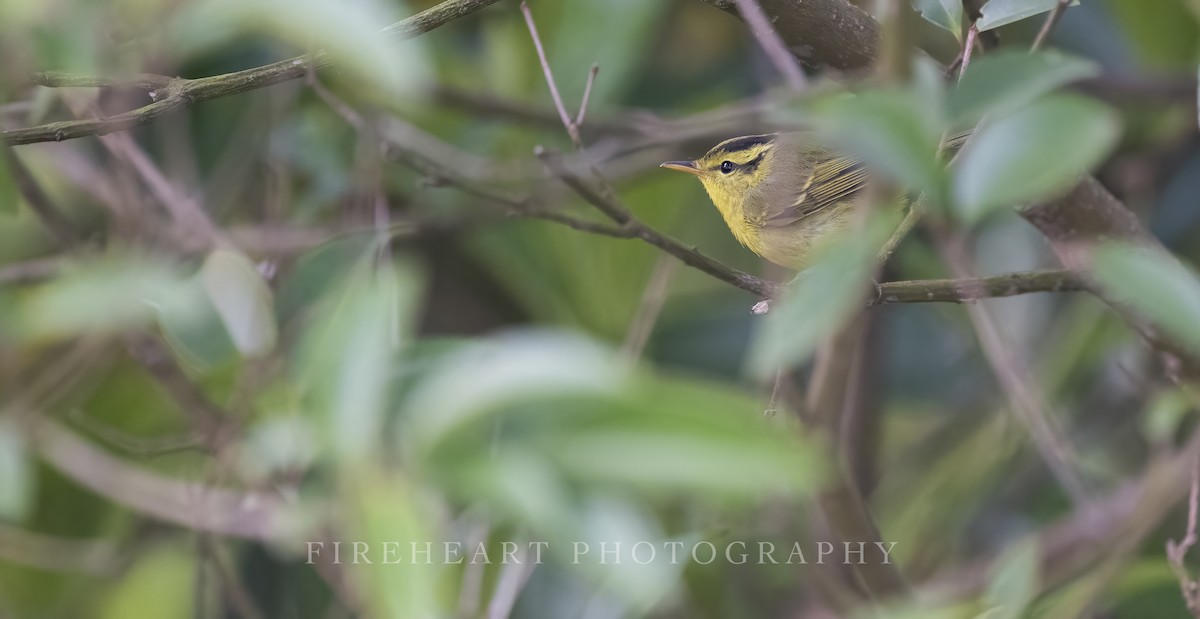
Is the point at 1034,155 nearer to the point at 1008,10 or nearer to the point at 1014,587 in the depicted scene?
the point at 1014,587

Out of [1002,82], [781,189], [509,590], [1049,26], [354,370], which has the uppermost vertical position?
[1002,82]

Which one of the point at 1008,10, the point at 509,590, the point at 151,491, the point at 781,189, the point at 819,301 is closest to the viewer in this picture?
Result: the point at 819,301

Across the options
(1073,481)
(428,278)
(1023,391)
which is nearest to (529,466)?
(1023,391)

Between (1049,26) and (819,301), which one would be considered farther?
(1049,26)

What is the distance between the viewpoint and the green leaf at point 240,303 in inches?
72.0

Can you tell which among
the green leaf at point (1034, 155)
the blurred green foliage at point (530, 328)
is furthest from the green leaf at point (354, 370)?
the green leaf at point (1034, 155)

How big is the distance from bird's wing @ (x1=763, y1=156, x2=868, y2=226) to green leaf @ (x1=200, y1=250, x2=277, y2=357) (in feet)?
5.48

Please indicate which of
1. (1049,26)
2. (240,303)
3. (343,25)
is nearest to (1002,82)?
(343,25)

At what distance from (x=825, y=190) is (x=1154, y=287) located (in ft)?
7.79

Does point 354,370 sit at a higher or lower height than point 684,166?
higher

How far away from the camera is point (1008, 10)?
166cm

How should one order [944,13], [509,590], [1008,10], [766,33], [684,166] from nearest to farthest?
[1008,10] → [944,13] → [766,33] → [509,590] → [684,166]

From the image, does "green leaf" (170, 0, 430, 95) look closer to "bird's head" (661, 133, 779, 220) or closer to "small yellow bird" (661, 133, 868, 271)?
"small yellow bird" (661, 133, 868, 271)

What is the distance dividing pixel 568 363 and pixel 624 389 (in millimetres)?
48
